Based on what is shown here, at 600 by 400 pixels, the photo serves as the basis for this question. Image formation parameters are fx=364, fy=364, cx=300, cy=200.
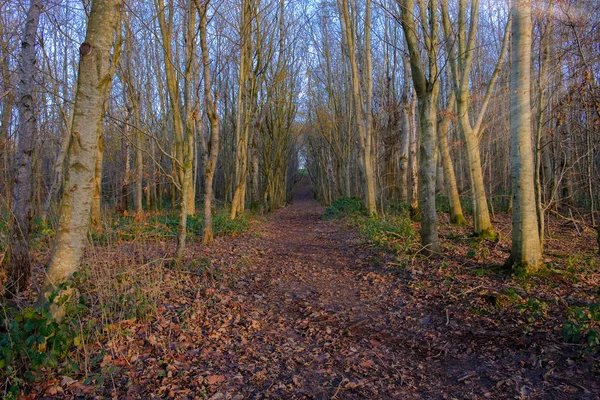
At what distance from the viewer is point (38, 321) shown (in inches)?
110

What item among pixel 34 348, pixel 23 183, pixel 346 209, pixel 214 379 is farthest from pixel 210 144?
pixel 346 209

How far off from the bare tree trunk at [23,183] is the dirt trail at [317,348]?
1.84 meters

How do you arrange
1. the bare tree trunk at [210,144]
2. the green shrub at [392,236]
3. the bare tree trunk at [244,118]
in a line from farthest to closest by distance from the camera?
the bare tree trunk at [244,118]
the bare tree trunk at [210,144]
the green shrub at [392,236]

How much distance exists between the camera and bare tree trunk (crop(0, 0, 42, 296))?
4.35m

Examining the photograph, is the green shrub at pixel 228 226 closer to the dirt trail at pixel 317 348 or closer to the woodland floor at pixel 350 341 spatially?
the woodland floor at pixel 350 341

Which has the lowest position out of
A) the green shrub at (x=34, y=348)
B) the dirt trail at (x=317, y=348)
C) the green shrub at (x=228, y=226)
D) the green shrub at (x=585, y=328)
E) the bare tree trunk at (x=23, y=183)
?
the dirt trail at (x=317, y=348)

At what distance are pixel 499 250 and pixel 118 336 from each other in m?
6.65

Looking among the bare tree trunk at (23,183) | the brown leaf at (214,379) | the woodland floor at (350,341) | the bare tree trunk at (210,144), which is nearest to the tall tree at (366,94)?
the bare tree trunk at (210,144)

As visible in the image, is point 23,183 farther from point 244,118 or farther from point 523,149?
point 244,118

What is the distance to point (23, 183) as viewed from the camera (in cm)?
534

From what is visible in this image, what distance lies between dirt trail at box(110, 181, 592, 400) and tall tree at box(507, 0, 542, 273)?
169 cm

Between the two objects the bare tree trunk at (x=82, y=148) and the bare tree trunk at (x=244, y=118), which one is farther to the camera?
the bare tree trunk at (x=244, y=118)

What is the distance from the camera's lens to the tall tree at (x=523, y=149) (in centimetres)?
512

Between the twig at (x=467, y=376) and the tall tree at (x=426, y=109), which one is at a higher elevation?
the tall tree at (x=426, y=109)
